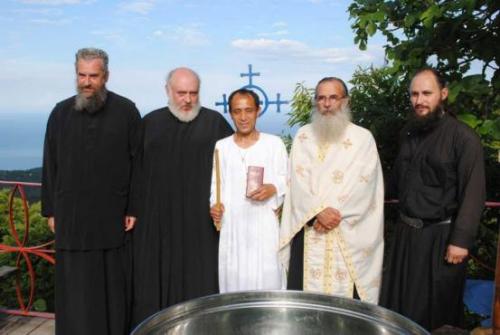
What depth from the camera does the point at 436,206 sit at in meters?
3.21

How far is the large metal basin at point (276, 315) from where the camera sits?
1812mm

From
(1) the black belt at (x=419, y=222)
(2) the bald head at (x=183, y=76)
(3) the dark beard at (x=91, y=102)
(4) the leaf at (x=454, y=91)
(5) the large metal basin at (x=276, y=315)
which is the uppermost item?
(2) the bald head at (x=183, y=76)

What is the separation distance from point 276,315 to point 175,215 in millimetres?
2004

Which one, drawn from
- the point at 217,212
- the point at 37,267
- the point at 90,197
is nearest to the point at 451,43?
the point at 217,212

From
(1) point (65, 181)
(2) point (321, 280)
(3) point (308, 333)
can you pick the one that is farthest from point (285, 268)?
(3) point (308, 333)

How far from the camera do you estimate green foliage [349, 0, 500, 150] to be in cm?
377

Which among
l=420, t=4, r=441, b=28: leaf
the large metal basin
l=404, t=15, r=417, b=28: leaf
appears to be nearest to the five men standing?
l=420, t=4, r=441, b=28: leaf

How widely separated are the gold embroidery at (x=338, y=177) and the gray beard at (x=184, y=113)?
1044 mm

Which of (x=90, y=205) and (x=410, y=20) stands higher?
(x=410, y=20)

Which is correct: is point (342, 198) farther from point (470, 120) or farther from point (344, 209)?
point (470, 120)

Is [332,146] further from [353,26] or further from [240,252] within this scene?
[353,26]

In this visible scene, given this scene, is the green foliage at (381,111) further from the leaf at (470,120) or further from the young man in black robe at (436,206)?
the young man in black robe at (436,206)

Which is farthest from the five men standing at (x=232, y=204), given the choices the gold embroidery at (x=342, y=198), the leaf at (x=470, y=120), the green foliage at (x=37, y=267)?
the green foliage at (x=37, y=267)

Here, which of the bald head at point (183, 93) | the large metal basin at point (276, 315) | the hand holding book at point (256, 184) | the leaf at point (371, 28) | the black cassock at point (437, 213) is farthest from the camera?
the leaf at point (371, 28)
